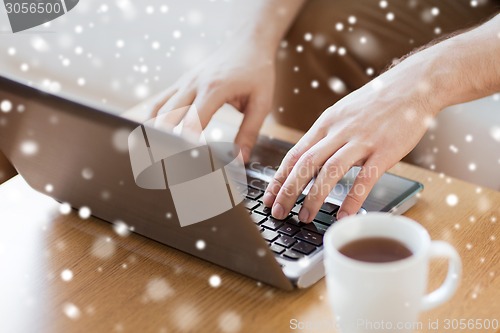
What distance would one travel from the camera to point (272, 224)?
79 centimetres

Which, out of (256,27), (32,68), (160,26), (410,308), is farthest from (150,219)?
(32,68)

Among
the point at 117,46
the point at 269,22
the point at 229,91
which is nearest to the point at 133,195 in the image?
the point at 229,91

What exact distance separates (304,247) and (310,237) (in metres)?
0.02

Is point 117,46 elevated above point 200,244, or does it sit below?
below

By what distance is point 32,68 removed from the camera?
3119 mm

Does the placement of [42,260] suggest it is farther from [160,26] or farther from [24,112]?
[160,26]

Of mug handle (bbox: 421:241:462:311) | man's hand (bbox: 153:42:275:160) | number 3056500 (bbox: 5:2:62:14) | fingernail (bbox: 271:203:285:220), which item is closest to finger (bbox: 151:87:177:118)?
man's hand (bbox: 153:42:275:160)

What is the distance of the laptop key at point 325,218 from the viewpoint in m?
0.80

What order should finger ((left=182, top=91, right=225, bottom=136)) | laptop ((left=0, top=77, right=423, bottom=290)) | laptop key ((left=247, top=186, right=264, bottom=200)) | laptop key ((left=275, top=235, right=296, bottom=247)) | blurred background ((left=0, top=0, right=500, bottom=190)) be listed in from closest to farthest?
laptop ((left=0, top=77, right=423, bottom=290)) < laptop key ((left=275, top=235, right=296, bottom=247)) < laptop key ((left=247, top=186, right=264, bottom=200)) < finger ((left=182, top=91, right=225, bottom=136)) < blurred background ((left=0, top=0, right=500, bottom=190))

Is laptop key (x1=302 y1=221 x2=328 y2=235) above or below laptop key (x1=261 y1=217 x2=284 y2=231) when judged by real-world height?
below

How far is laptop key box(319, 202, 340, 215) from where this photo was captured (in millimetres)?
819

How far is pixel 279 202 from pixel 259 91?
345mm

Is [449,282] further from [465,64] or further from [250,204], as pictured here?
[465,64]

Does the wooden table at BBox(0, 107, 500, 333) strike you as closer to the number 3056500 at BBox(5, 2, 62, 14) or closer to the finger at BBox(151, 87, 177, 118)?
the finger at BBox(151, 87, 177, 118)
